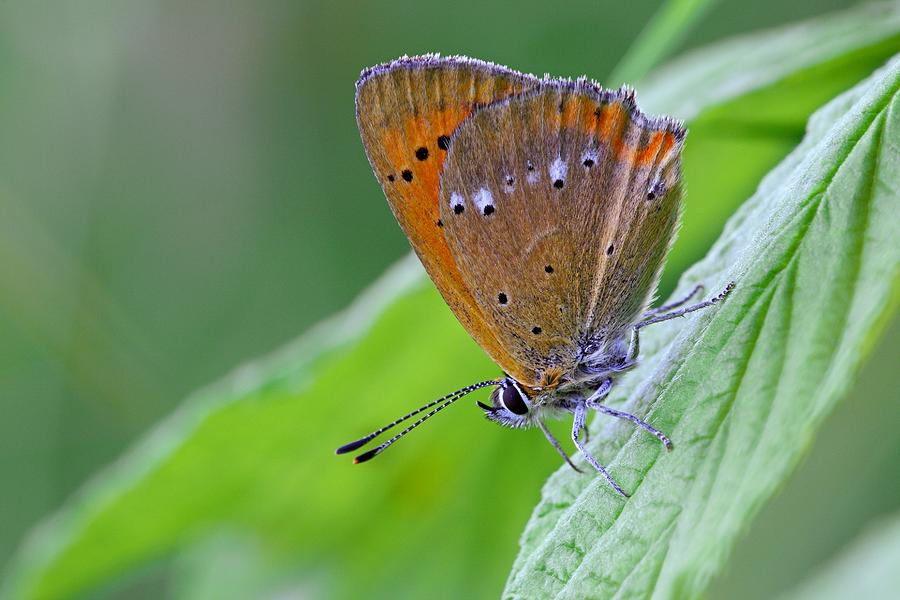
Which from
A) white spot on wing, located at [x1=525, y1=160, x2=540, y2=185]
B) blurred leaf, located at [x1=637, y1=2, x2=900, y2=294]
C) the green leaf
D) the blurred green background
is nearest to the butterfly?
white spot on wing, located at [x1=525, y1=160, x2=540, y2=185]

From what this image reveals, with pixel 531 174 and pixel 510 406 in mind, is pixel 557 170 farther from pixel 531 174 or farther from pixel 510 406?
pixel 510 406

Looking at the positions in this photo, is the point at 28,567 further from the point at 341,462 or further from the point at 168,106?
the point at 168,106

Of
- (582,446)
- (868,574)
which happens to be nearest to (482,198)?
(582,446)

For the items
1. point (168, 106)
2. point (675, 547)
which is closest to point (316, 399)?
point (675, 547)

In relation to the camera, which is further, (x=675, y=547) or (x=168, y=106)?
(x=168, y=106)

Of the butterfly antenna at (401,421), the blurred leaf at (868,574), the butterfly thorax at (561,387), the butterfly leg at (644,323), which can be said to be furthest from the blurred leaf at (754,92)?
the blurred leaf at (868,574)

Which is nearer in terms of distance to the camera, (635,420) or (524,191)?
(635,420)
